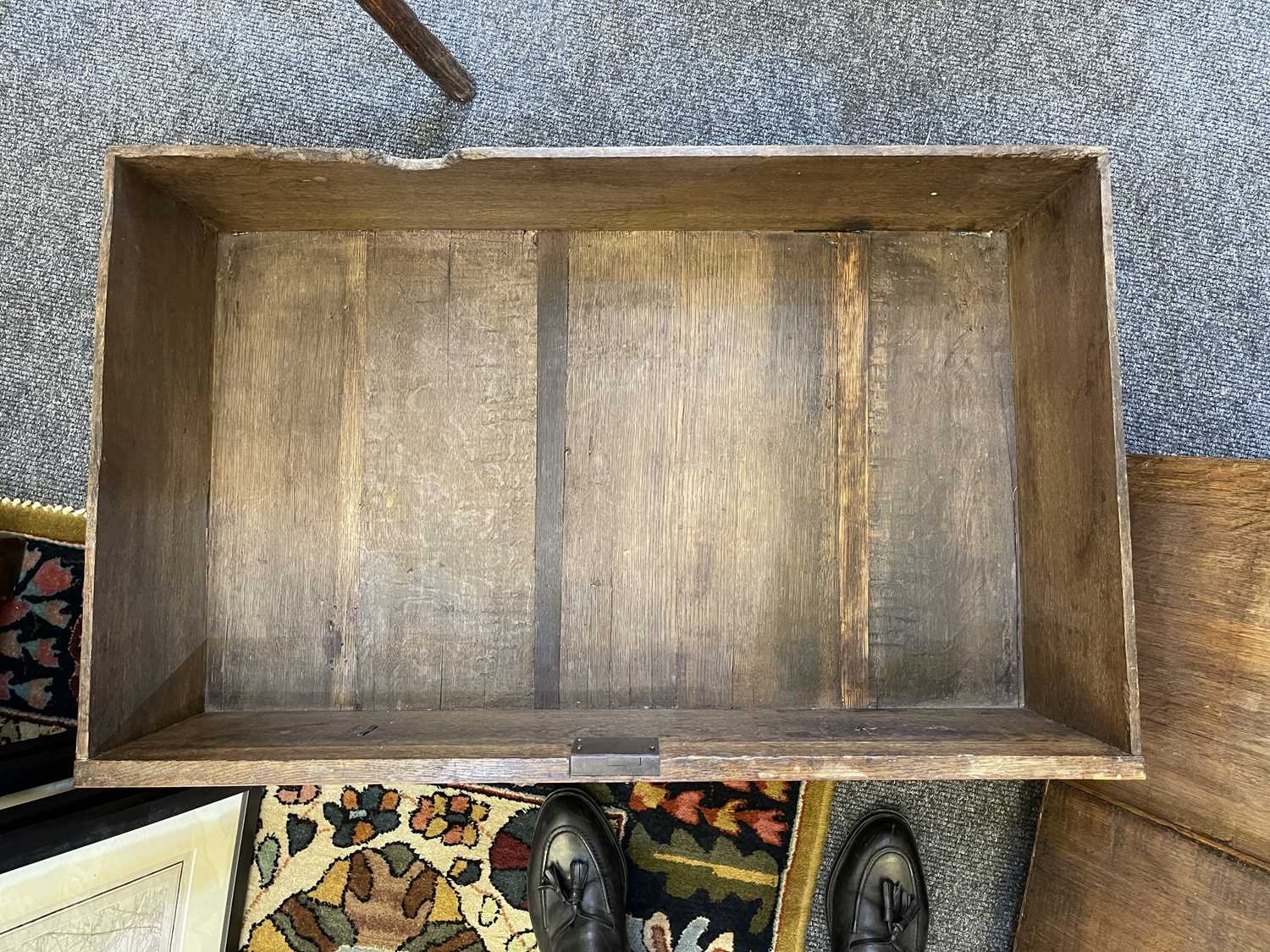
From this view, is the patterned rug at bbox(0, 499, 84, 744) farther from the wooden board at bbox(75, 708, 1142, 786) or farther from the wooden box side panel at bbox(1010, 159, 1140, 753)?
the wooden box side panel at bbox(1010, 159, 1140, 753)

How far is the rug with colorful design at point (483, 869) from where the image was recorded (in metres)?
1.20

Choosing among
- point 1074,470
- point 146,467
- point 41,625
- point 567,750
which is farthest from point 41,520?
point 1074,470

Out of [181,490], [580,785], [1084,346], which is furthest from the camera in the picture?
[580,785]

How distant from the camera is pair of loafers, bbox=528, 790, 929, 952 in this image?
1154 mm

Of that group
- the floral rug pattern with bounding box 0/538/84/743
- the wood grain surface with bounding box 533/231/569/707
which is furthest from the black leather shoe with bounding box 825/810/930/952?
the floral rug pattern with bounding box 0/538/84/743

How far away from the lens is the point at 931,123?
4.09ft

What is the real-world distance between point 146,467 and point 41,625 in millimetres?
568

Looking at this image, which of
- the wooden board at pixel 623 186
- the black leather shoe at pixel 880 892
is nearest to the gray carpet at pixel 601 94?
the wooden board at pixel 623 186

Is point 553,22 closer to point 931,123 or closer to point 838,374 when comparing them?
point 931,123

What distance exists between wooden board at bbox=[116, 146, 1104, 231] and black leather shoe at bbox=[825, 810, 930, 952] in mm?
914

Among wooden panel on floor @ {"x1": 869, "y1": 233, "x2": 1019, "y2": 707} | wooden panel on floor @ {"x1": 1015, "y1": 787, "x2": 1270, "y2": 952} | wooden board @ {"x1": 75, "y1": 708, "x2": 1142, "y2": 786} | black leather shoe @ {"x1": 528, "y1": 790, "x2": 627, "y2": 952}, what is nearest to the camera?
wooden board @ {"x1": 75, "y1": 708, "x2": 1142, "y2": 786}

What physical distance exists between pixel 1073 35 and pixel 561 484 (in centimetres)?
113

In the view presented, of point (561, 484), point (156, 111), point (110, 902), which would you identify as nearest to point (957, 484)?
point (561, 484)

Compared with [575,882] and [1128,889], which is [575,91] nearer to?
[575,882]
